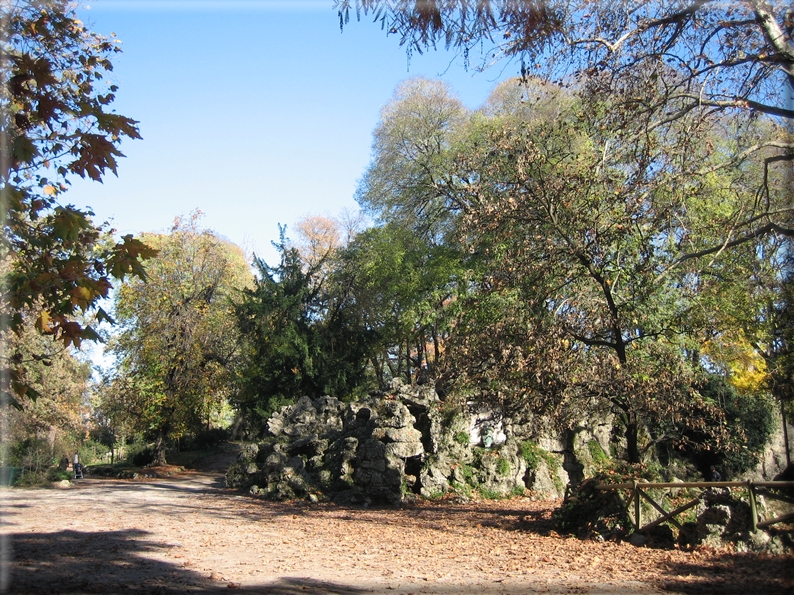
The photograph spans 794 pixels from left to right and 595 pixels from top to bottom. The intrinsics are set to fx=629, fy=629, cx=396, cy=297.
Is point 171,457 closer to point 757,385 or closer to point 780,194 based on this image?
point 757,385

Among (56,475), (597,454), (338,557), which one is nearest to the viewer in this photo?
(338,557)

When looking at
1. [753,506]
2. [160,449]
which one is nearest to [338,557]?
[753,506]

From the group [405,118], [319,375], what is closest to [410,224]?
[405,118]

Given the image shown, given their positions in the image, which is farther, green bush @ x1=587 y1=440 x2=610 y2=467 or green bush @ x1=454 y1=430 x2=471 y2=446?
green bush @ x1=587 y1=440 x2=610 y2=467

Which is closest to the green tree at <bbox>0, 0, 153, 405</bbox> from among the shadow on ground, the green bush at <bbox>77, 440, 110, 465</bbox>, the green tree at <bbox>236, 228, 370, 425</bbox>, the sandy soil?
the sandy soil

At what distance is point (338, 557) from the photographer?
8.99 meters

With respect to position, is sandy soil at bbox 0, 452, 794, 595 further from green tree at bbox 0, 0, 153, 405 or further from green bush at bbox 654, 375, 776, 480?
green bush at bbox 654, 375, 776, 480

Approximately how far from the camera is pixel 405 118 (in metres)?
27.5

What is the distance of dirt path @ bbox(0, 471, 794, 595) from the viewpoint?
7062 mm

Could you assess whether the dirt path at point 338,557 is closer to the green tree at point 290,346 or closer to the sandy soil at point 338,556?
the sandy soil at point 338,556

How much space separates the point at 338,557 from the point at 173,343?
62.8ft

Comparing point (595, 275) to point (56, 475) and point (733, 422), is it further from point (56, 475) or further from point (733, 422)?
point (56, 475)

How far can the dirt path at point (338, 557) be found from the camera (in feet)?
23.2

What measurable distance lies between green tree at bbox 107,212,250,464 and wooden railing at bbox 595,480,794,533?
19.5m
